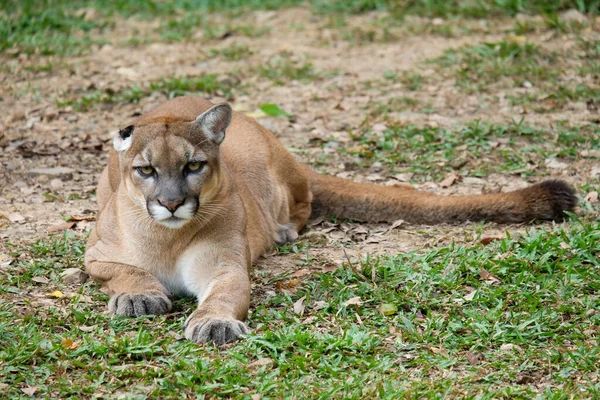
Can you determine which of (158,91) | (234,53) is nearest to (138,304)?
(158,91)

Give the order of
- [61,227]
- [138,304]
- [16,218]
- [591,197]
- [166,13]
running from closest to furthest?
1. [138,304]
2. [61,227]
3. [16,218]
4. [591,197]
5. [166,13]

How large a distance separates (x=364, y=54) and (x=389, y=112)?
6.03ft

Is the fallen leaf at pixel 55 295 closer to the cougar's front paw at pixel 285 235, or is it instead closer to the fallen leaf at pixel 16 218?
the fallen leaf at pixel 16 218

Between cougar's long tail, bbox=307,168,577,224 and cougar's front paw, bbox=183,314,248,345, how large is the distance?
7.12ft

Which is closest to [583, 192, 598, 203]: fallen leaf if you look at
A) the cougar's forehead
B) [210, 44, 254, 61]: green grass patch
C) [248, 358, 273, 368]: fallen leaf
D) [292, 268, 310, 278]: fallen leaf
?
[292, 268, 310, 278]: fallen leaf

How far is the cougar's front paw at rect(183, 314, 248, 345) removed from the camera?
475cm

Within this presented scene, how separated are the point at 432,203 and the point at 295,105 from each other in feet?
10.0

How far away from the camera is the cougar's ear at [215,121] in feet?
17.7

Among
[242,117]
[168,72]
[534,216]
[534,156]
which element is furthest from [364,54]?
[534,216]

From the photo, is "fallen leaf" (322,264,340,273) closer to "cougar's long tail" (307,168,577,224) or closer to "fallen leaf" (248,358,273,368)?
"cougar's long tail" (307,168,577,224)

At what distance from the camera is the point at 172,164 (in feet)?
17.0

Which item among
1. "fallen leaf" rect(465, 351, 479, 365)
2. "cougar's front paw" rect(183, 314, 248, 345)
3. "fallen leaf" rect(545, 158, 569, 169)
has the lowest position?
"fallen leaf" rect(545, 158, 569, 169)

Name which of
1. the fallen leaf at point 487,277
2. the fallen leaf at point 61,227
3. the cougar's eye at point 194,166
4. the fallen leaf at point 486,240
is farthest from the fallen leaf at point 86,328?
the fallen leaf at point 486,240

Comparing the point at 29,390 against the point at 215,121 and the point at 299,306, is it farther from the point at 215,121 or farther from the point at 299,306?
the point at 215,121
